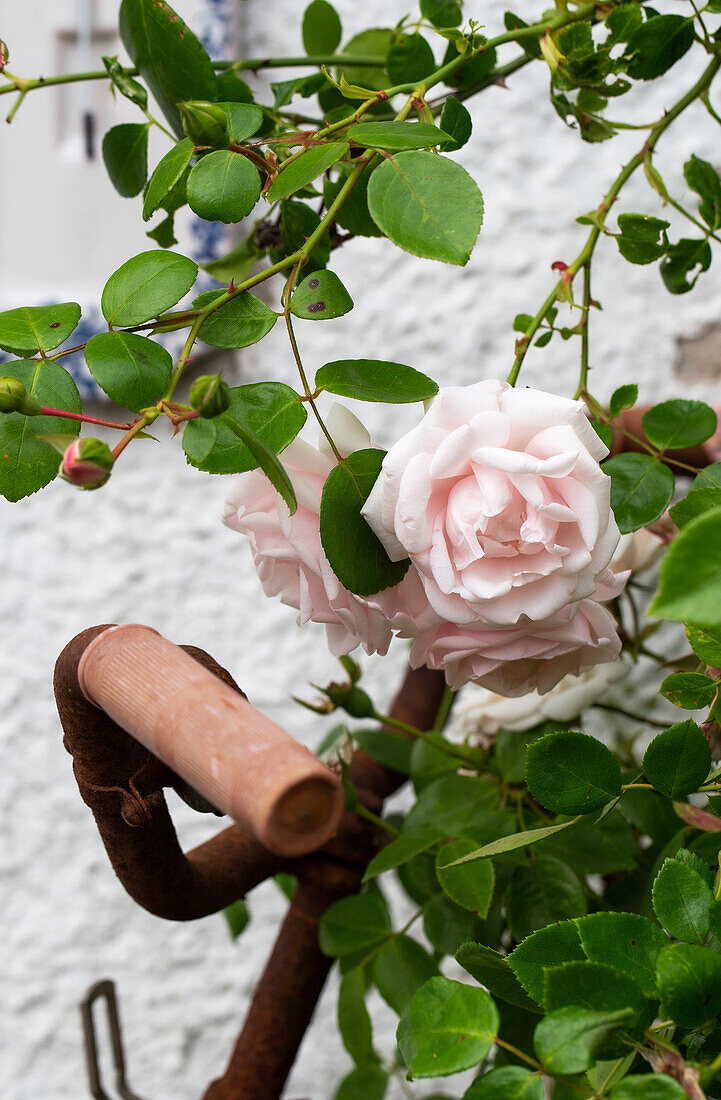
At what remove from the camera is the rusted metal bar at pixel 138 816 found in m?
0.25

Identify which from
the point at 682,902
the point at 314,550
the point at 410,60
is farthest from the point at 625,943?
the point at 410,60

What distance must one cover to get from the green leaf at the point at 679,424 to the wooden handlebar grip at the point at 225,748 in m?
0.19

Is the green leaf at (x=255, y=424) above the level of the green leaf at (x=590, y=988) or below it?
above

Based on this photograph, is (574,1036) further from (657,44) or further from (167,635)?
(167,635)

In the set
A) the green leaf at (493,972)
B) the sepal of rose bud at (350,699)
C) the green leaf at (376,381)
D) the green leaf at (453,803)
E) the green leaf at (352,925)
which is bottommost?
the green leaf at (352,925)

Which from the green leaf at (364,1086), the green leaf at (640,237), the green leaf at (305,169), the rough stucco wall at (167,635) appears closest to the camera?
the green leaf at (305,169)

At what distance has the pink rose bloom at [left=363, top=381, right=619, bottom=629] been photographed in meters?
0.22

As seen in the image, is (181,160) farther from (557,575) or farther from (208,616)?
(208,616)

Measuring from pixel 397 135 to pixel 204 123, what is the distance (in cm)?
6

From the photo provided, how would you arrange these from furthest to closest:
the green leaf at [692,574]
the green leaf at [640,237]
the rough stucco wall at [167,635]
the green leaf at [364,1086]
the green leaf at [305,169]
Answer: the rough stucco wall at [167,635] → the green leaf at [364,1086] → the green leaf at [640,237] → the green leaf at [305,169] → the green leaf at [692,574]

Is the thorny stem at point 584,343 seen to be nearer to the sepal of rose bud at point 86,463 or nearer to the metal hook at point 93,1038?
the sepal of rose bud at point 86,463

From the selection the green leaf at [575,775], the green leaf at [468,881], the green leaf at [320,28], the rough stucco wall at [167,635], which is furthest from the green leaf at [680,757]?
the rough stucco wall at [167,635]

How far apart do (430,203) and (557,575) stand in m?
0.09

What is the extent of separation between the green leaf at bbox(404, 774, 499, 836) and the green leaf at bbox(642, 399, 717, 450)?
0.17 m
